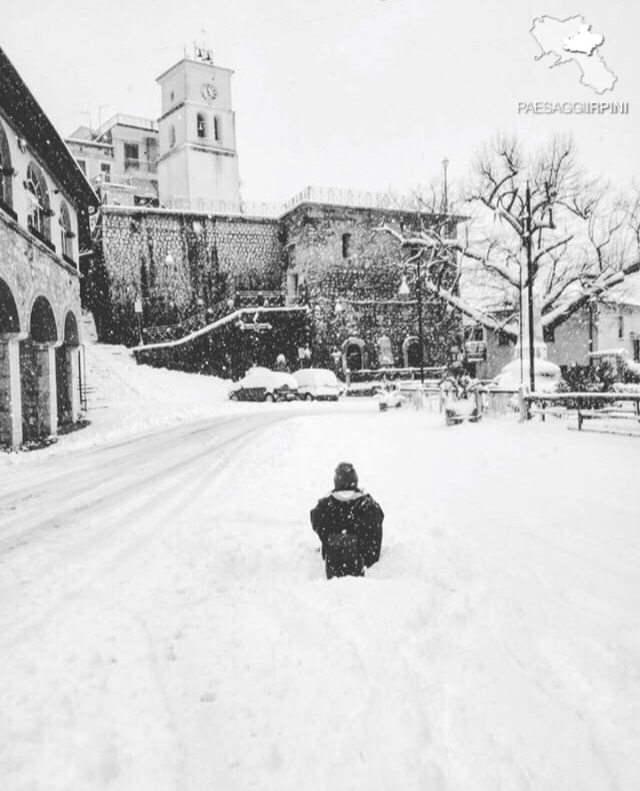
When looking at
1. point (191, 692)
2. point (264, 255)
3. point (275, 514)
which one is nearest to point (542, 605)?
point (191, 692)

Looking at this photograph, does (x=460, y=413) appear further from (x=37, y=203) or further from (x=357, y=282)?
(x=357, y=282)

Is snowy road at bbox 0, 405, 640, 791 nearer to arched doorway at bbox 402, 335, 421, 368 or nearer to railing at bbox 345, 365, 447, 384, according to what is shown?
railing at bbox 345, 365, 447, 384

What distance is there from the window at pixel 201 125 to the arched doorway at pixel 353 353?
21.4 meters

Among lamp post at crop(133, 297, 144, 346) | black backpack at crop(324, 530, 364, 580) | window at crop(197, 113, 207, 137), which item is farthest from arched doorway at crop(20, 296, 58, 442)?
window at crop(197, 113, 207, 137)

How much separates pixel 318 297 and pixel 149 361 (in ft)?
39.4

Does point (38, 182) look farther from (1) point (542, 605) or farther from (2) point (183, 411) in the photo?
(1) point (542, 605)

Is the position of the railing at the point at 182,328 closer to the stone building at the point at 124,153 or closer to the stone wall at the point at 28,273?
the stone wall at the point at 28,273

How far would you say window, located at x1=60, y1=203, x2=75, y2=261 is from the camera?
19.0m

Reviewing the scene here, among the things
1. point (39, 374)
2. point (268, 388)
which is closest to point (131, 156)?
point (268, 388)

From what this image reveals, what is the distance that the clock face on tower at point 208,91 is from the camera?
4781cm

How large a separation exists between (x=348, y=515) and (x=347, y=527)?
118mm

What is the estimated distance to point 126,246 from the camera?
39.7m

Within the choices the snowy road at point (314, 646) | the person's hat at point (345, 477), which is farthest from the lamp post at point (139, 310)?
the person's hat at point (345, 477)

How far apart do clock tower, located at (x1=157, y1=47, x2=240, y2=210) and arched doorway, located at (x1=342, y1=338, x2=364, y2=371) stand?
15.7 metres
